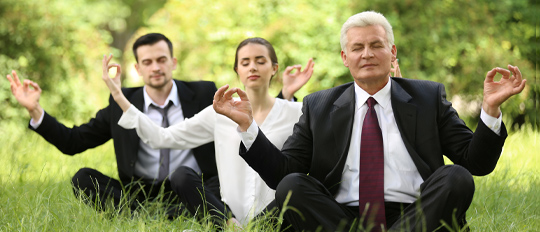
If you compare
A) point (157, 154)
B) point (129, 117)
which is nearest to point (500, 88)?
point (129, 117)

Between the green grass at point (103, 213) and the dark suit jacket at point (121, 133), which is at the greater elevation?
the dark suit jacket at point (121, 133)

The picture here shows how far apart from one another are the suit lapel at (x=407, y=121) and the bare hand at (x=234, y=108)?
0.80 meters

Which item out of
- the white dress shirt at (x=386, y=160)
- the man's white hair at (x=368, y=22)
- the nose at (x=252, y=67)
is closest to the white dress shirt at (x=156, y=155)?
the nose at (x=252, y=67)

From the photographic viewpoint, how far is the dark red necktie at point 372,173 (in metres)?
3.53

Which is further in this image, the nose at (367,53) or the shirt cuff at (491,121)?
the nose at (367,53)

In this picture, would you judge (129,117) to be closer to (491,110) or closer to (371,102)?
(371,102)

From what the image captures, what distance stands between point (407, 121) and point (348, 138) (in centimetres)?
33

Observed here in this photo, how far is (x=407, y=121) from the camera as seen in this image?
3646mm

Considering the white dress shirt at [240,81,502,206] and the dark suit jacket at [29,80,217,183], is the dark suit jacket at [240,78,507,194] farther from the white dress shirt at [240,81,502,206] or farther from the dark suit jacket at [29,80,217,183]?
the dark suit jacket at [29,80,217,183]

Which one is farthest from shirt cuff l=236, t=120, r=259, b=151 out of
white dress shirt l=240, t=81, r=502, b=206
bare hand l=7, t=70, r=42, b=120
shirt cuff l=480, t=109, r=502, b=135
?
bare hand l=7, t=70, r=42, b=120

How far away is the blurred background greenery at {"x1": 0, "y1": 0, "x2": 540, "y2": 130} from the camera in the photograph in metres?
9.54

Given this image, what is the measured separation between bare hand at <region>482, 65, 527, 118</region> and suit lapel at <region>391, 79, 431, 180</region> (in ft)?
1.45

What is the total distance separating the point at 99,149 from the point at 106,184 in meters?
3.19

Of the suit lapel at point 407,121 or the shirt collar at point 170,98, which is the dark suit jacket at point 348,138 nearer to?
the suit lapel at point 407,121
